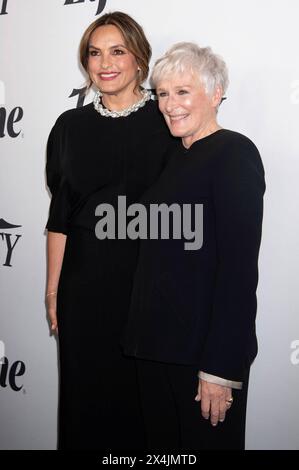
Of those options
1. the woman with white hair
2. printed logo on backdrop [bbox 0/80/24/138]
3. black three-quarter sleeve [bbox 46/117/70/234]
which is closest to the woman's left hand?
the woman with white hair

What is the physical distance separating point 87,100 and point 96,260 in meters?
0.63

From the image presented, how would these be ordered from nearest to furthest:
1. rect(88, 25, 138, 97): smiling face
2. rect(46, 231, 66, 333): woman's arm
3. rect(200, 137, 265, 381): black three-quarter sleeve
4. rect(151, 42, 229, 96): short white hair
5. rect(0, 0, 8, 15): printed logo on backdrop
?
1. rect(200, 137, 265, 381): black three-quarter sleeve
2. rect(151, 42, 229, 96): short white hair
3. rect(88, 25, 138, 97): smiling face
4. rect(46, 231, 66, 333): woman's arm
5. rect(0, 0, 8, 15): printed logo on backdrop

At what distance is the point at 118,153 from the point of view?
149 centimetres

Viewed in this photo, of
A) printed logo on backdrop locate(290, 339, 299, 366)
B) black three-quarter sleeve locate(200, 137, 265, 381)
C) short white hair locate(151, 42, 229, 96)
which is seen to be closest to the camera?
black three-quarter sleeve locate(200, 137, 265, 381)

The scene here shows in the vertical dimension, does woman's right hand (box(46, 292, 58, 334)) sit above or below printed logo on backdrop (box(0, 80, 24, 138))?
below

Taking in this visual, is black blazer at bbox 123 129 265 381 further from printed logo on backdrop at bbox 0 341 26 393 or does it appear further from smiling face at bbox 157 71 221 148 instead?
printed logo on backdrop at bbox 0 341 26 393

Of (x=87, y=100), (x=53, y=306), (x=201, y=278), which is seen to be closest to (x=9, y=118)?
(x=87, y=100)

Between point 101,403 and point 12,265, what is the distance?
65 cm

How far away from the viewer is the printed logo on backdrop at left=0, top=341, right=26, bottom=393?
2.04 metres

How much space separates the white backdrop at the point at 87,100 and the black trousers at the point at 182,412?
0.59 meters

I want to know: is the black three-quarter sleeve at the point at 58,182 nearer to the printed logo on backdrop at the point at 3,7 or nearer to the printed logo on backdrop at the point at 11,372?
the printed logo on backdrop at the point at 3,7

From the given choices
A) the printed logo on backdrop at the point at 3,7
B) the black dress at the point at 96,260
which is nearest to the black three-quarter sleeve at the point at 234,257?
the black dress at the point at 96,260

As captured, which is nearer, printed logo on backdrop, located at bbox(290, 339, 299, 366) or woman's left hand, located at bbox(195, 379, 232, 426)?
woman's left hand, located at bbox(195, 379, 232, 426)
